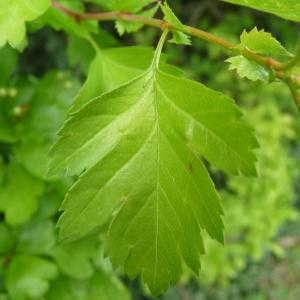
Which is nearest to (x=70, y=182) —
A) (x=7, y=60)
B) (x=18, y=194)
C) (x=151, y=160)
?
(x=18, y=194)

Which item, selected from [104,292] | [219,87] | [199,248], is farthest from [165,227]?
[219,87]

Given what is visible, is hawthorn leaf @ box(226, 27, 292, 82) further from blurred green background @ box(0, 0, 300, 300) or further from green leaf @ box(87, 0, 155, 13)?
blurred green background @ box(0, 0, 300, 300)

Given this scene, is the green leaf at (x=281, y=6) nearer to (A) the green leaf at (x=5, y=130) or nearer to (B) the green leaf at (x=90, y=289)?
(A) the green leaf at (x=5, y=130)

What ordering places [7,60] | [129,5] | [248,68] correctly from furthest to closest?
[7,60]
[129,5]
[248,68]

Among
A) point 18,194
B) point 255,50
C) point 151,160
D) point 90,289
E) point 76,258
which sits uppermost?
point 255,50

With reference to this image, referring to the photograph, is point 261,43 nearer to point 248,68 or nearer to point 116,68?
point 248,68

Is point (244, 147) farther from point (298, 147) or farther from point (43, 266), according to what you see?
point (298, 147)

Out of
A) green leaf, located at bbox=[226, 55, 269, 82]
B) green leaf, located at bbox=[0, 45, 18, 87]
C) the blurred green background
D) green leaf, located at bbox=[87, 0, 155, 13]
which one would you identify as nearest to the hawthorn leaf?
green leaf, located at bbox=[226, 55, 269, 82]

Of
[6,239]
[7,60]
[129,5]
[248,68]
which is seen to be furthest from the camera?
[6,239]
